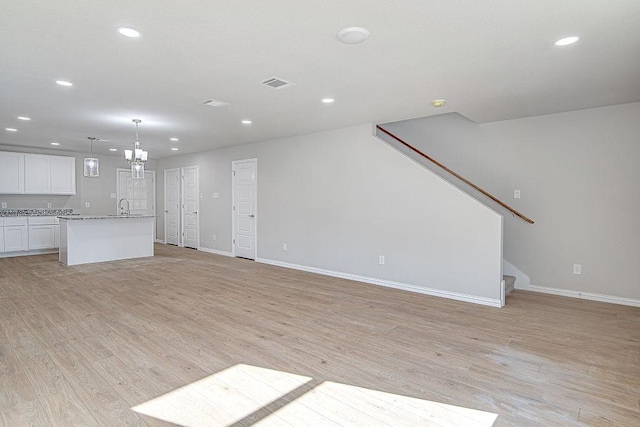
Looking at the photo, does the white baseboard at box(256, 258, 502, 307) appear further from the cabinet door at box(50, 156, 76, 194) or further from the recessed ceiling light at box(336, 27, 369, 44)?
the cabinet door at box(50, 156, 76, 194)

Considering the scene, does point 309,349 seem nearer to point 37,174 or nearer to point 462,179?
point 462,179

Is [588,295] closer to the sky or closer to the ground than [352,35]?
closer to the ground

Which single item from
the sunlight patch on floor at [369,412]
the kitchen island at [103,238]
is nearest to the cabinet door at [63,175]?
the kitchen island at [103,238]

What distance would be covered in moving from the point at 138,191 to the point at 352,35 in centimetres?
932

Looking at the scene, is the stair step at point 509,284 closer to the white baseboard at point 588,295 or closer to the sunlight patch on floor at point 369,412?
the white baseboard at point 588,295

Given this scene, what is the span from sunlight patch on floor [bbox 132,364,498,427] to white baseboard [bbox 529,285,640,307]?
353 centimetres

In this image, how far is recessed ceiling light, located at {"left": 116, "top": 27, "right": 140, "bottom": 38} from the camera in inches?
96.7

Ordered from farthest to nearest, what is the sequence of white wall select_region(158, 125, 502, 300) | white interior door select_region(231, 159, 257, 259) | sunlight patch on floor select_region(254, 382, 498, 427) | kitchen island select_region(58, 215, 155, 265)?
white interior door select_region(231, 159, 257, 259) → kitchen island select_region(58, 215, 155, 265) → white wall select_region(158, 125, 502, 300) → sunlight patch on floor select_region(254, 382, 498, 427)

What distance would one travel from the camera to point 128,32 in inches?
98.3

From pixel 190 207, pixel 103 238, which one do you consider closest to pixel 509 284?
pixel 103 238

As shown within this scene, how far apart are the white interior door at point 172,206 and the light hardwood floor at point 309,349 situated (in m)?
4.62

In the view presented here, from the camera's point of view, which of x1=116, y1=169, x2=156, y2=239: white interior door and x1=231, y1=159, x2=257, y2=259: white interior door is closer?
x1=231, y1=159, x2=257, y2=259: white interior door

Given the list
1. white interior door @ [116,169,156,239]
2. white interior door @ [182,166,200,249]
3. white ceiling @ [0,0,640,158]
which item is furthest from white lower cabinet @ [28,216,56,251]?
white ceiling @ [0,0,640,158]

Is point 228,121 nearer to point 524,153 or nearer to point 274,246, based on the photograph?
point 274,246
